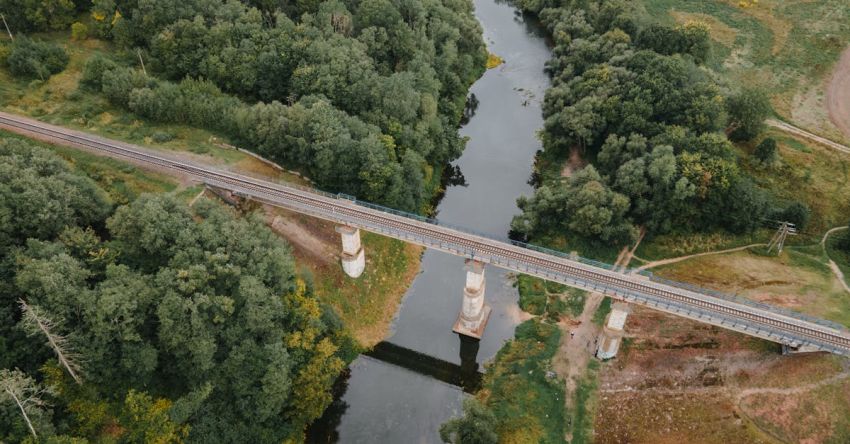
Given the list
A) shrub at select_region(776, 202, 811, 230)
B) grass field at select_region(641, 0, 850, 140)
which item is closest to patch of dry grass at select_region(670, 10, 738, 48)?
grass field at select_region(641, 0, 850, 140)

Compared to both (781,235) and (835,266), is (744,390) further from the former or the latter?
(781,235)

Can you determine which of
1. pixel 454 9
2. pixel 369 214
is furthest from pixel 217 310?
pixel 454 9

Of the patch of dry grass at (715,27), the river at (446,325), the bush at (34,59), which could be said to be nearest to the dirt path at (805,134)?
the patch of dry grass at (715,27)

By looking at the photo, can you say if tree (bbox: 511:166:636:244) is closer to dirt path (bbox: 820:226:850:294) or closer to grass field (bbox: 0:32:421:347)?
grass field (bbox: 0:32:421:347)

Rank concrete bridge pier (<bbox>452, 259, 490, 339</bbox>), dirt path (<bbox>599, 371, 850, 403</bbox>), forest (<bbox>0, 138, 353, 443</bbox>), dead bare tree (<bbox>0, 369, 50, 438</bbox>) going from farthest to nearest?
concrete bridge pier (<bbox>452, 259, 490, 339</bbox>)
dirt path (<bbox>599, 371, 850, 403</bbox>)
forest (<bbox>0, 138, 353, 443</bbox>)
dead bare tree (<bbox>0, 369, 50, 438</bbox>)

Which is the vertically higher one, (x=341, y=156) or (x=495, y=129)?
(x=341, y=156)

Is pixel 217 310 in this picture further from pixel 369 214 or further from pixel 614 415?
pixel 614 415
